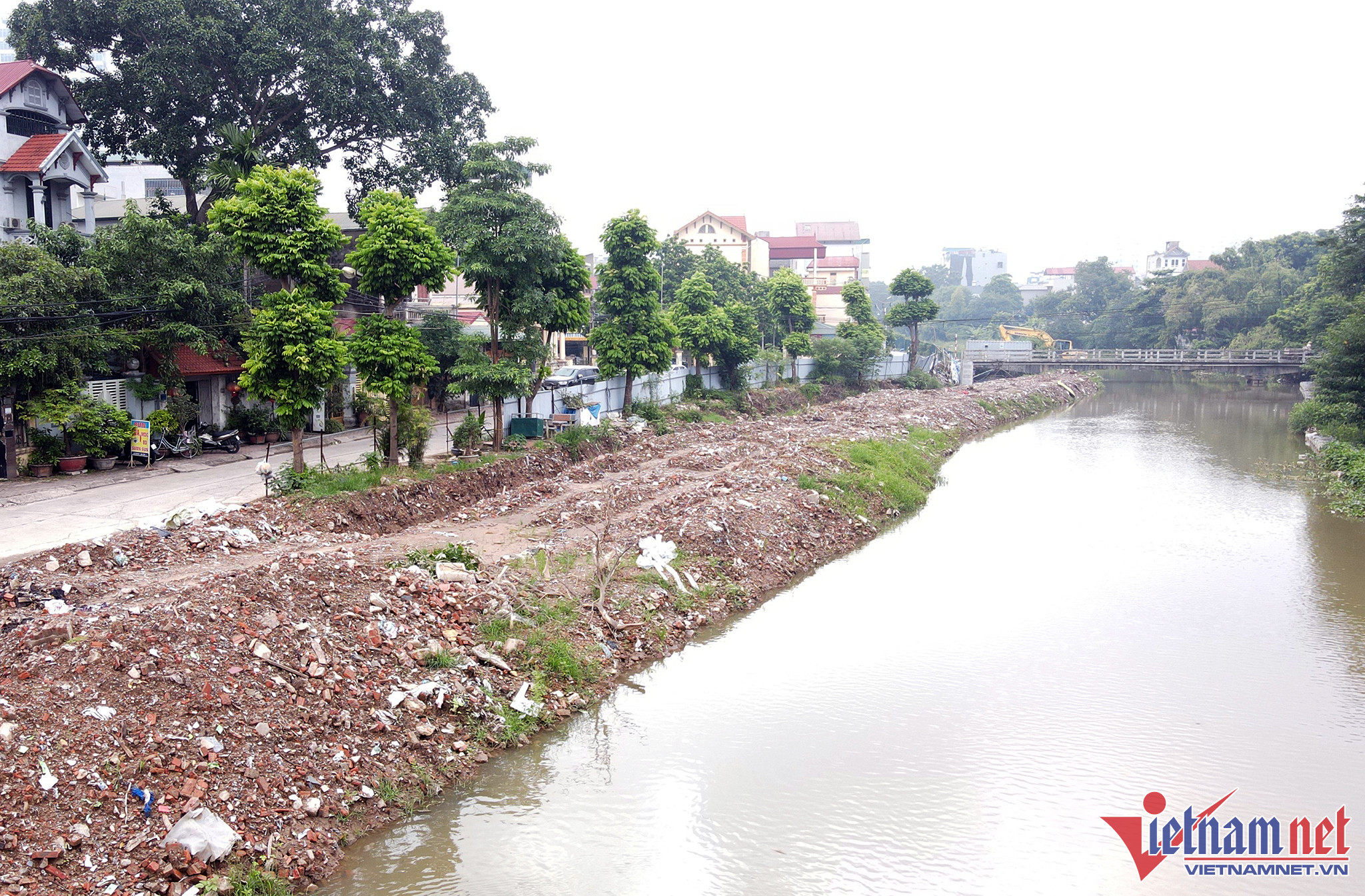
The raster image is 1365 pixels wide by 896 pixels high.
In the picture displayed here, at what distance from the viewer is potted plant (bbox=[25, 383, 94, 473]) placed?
57.1 ft

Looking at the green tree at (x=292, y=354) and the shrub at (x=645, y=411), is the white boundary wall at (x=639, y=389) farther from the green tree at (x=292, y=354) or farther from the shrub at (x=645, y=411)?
the green tree at (x=292, y=354)

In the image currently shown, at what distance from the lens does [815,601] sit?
576 inches

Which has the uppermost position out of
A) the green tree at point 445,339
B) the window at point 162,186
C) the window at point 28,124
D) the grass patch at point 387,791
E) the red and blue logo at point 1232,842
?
the window at point 162,186

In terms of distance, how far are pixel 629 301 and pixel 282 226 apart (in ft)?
41.3

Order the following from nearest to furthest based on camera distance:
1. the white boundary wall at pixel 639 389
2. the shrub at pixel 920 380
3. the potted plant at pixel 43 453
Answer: the potted plant at pixel 43 453 → the white boundary wall at pixel 639 389 → the shrub at pixel 920 380

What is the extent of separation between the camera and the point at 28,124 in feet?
80.4

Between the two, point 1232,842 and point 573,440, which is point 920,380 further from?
point 1232,842

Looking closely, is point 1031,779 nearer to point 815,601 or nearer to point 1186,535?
point 815,601

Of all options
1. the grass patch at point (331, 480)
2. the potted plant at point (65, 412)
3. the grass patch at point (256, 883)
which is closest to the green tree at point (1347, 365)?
the grass patch at point (331, 480)

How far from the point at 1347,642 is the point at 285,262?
57.2 feet

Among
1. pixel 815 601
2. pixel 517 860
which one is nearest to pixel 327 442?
pixel 815 601

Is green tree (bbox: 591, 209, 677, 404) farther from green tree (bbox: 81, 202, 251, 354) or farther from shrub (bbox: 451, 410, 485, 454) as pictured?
green tree (bbox: 81, 202, 251, 354)

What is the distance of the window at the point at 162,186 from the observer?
4028 cm

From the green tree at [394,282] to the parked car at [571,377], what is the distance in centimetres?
807
